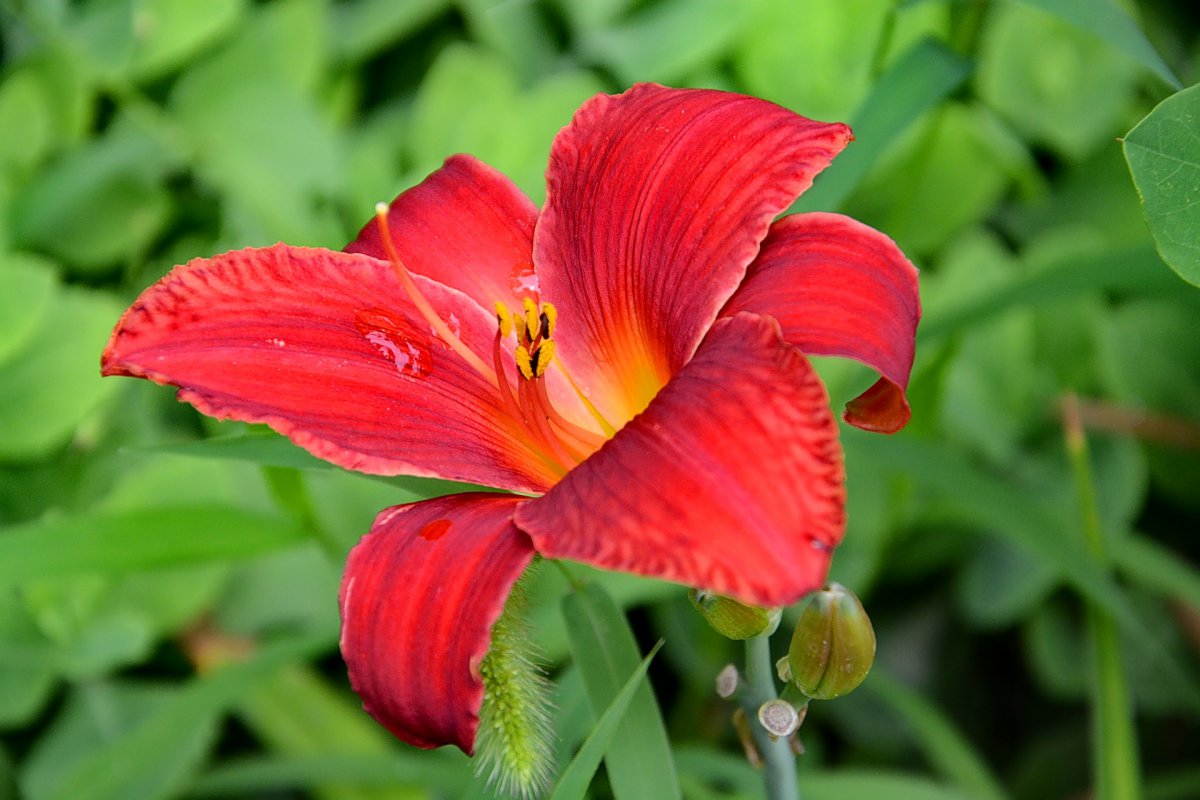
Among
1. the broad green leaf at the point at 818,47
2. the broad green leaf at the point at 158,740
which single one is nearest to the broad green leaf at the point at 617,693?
the broad green leaf at the point at 158,740

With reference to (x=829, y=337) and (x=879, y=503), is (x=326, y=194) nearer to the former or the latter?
(x=879, y=503)

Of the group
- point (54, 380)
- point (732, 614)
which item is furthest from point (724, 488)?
point (54, 380)

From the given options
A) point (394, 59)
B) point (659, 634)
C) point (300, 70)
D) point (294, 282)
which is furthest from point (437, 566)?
point (394, 59)

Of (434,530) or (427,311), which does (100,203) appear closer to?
(427,311)

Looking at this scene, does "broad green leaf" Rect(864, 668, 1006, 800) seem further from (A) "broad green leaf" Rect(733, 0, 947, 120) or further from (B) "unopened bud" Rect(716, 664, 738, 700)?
(A) "broad green leaf" Rect(733, 0, 947, 120)

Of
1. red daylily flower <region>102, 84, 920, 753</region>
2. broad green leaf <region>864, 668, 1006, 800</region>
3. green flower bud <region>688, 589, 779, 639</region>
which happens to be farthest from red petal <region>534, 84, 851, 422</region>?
broad green leaf <region>864, 668, 1006, 800</region>

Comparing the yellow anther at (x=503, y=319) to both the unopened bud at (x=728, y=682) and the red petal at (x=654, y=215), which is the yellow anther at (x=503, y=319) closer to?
the red petal at (x=654, y=215)

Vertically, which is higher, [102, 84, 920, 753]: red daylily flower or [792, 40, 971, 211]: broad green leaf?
[102, 84, 920, 753]: red daylily flower
